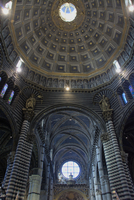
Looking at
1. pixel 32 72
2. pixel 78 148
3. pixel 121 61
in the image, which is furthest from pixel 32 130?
pixel 78 148

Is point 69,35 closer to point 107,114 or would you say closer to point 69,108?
point 69,108

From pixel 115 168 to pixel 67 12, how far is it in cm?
2526

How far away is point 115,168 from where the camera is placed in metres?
14.6

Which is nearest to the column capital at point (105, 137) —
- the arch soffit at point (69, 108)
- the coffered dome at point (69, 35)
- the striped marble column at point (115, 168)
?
the striped marble column at point (115, 168)

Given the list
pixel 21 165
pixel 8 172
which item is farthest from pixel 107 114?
pixel 8 172

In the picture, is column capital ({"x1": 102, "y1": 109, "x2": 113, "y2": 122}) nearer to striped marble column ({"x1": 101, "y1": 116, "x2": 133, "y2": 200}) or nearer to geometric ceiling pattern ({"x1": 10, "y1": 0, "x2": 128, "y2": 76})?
striped marble column ({"x1": 101, "y1": 116, "x2": 133, "y2": 200})

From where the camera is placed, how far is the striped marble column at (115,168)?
13.2m

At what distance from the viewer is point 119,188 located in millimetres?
13648

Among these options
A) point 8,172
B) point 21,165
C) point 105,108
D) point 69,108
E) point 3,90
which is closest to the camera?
point 8,172

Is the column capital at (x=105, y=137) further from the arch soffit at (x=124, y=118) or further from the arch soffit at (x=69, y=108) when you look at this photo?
the arch soffit at (x=124, y=118)

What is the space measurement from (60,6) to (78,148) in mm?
30735

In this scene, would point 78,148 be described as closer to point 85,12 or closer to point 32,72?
point 32,72

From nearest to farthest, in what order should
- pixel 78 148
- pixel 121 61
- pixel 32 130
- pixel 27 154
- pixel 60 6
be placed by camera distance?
pixel 27 154 → pixel 32 130 → pixel 121 61 → pixel 60 6 → pixel 78 148

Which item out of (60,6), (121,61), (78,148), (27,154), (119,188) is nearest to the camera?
(119,188)
